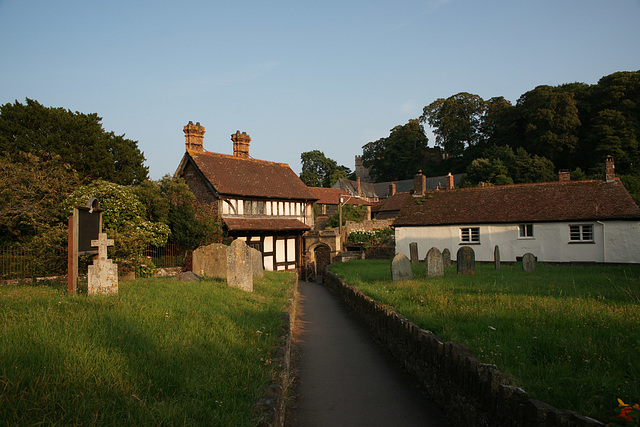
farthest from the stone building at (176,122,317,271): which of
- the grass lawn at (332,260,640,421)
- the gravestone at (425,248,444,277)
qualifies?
the grass lawn at (332,260,640,421)

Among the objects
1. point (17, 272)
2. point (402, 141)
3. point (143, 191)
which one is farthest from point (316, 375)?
point (402, 141)

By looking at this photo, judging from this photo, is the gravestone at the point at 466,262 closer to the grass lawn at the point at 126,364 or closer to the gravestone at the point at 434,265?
the gravestone at the point at 434,265

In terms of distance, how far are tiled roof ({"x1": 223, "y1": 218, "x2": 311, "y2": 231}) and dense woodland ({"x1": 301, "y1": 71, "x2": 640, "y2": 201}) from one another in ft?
96.5

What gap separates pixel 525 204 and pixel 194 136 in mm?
25003

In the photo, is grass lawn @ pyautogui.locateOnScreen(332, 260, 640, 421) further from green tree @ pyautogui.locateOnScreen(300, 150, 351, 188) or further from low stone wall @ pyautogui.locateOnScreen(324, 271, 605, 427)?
green tree @ pyautogui.locateOnScreen(300, 150, 351, 188)

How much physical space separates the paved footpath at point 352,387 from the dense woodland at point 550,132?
3718cm

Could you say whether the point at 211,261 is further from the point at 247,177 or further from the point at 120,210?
the point at 247,177

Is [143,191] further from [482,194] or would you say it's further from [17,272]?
[482,194]

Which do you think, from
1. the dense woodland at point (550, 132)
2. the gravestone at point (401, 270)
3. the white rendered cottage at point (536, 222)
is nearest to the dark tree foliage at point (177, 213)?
the gravestone at point (401, 270)

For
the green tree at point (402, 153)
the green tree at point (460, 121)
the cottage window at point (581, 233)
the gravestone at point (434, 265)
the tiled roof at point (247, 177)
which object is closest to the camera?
the gravestone at point (434, 265)

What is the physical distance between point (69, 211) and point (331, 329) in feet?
46.0

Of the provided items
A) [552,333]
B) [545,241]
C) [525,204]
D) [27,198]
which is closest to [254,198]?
[27,198]

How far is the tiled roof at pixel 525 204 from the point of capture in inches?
1019

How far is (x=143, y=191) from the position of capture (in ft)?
75.9
